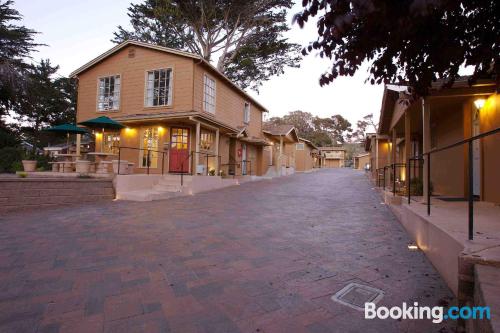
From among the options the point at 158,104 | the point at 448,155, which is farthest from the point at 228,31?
the point at 448,155

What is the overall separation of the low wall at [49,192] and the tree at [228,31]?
39.7 ft

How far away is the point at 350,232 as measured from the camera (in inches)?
210

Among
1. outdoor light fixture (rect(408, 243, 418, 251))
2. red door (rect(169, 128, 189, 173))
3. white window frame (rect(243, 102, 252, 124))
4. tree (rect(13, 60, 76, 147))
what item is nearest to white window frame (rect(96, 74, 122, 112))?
red door (rect(169, 128, 189, 173))

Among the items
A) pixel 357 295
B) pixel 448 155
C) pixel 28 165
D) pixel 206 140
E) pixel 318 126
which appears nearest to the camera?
pixel 357 295

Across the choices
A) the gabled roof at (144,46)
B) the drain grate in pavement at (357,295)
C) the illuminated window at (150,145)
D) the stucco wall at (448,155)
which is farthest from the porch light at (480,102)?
the illuminated window at (150,145)

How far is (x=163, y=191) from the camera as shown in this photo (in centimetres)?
1081

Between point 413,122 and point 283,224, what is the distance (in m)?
7.07

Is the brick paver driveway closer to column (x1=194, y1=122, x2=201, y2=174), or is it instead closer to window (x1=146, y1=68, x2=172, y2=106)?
column (x1=194, y1=122, x2=201, y2=174)

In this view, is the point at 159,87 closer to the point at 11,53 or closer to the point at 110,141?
the point at 110,141

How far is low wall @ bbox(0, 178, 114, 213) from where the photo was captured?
7.64 metres

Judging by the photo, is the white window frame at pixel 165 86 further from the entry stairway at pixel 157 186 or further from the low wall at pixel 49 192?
the low wall at pixel 49 192

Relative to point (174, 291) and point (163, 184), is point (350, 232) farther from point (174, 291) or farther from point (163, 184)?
point (163, 184)

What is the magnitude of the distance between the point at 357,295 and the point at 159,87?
13562 mm

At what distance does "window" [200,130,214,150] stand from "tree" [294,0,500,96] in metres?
11.6
